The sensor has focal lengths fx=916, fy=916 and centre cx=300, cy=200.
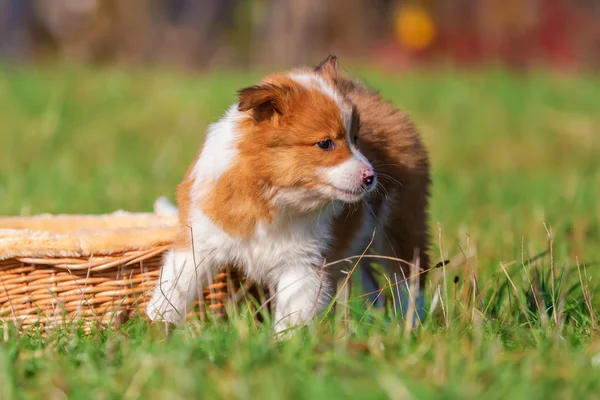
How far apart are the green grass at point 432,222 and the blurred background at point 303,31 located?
4.81 m

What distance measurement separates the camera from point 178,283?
3760 millimetres

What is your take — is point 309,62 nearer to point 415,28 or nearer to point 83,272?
point 415,28

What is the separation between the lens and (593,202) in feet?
22.8

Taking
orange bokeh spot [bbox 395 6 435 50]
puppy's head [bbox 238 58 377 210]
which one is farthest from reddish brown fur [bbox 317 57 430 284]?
orange bokeh spot [bbox 395 6 435 50]

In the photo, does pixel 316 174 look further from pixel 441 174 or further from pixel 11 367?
pixel 441 174

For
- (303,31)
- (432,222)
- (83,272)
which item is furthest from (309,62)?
(83,272)

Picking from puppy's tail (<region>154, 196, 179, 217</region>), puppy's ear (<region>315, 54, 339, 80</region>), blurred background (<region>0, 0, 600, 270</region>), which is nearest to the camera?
puppy's ear (<region>315, 54, 339, 80</region>)

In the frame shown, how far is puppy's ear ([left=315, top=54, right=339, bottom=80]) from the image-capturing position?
4.04m

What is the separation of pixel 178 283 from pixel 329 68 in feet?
3.92

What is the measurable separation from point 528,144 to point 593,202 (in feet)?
7.28

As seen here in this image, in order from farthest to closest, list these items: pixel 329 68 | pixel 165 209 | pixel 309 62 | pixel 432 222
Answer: pixel 309 62 < pixel 432 222 < pixel 165 209 < pixel 329 68

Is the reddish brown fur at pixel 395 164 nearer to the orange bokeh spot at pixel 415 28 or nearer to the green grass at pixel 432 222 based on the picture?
the green grass at pixel 432 222

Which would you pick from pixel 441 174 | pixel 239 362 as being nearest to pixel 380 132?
pixel 239 362

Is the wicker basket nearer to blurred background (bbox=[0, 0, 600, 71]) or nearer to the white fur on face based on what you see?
the white fur on face
